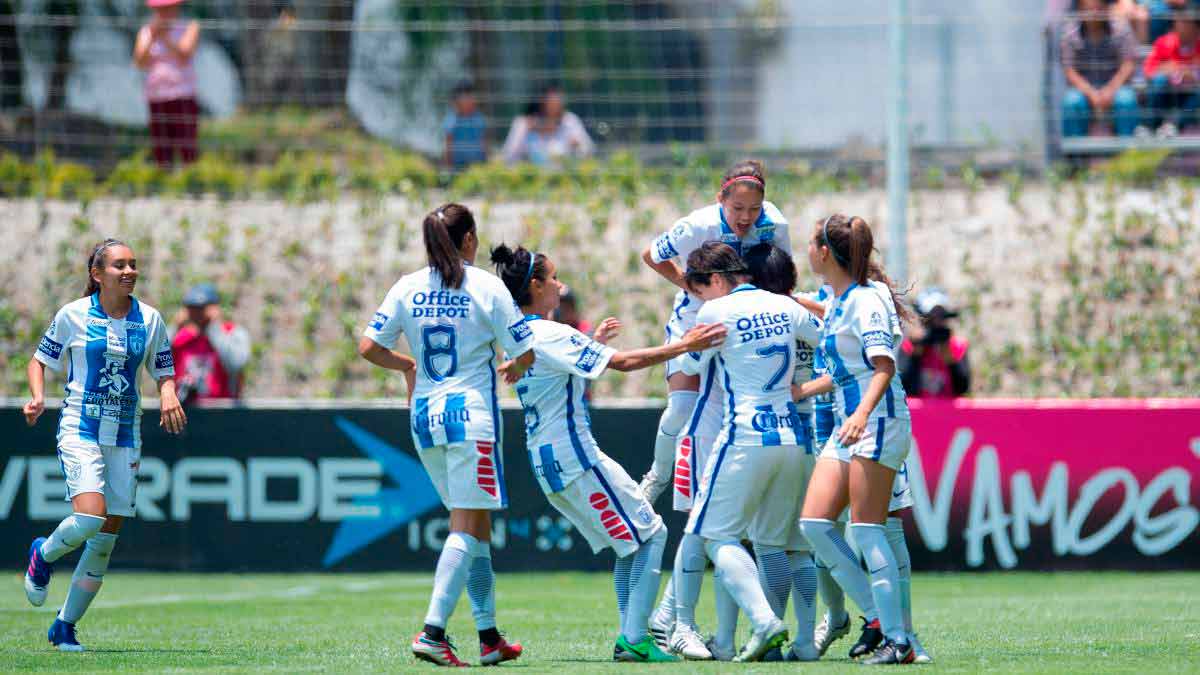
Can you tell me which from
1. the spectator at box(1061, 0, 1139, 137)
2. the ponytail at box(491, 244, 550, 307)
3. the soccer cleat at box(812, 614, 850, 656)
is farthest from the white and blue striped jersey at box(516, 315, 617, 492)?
the spectator at box(1061, 0, 1139, 137)

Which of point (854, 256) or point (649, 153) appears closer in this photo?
point (854, 256)

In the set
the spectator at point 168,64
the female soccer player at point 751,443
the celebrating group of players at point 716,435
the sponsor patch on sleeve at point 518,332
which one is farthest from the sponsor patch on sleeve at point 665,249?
the spectator at point 168,64

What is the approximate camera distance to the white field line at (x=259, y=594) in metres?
11.4

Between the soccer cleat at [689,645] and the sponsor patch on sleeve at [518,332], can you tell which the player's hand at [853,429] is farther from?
the sponsor patch on sleeve at [518,332]

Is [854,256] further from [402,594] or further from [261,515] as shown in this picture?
[261,515]

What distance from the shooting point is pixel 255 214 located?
18.8 m

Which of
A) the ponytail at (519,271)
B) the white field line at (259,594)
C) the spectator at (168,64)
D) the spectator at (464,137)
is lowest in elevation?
the white field line at (259,594)

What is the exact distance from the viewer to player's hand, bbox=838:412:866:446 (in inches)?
274

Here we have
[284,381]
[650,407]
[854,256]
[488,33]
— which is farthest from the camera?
[488,33]

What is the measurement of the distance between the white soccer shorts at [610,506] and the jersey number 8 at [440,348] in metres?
0.82

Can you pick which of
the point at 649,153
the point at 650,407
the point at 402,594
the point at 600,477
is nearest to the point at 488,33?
the point at 649,153

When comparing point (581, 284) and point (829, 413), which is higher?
point (581, 284)

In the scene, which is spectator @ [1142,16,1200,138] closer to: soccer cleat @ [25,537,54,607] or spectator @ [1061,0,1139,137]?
spectator @ [1061,0,1139,137]

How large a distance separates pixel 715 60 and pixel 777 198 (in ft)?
5.73
